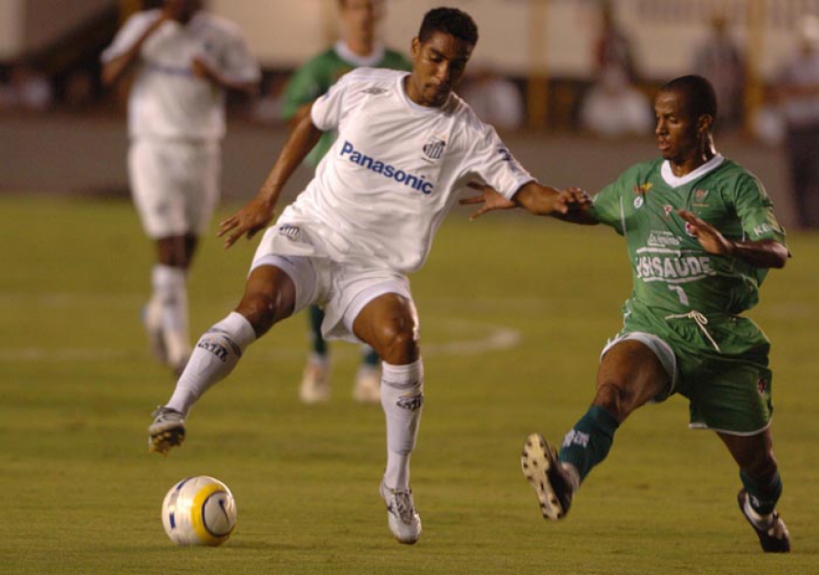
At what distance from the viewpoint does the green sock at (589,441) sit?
251 inches

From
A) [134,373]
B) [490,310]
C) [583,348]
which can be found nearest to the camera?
[134,373]

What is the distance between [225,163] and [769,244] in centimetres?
2019

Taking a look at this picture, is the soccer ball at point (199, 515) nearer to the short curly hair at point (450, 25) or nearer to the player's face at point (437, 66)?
the player's face at point (437, 66)

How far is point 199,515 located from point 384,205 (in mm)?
1596

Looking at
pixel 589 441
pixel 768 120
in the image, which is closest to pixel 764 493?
pixel 589 441

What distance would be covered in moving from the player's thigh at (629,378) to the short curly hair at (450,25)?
1.42 m

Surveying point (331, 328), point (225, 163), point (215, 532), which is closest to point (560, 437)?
point (331, 328)

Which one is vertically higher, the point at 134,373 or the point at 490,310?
the point at 134,373

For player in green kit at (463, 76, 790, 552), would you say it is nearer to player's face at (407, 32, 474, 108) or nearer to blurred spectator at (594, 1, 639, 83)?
player's face at (407, 32, 474, 108)

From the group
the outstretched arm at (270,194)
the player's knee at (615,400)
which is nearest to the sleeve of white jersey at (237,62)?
the outstretched arm at (270,194)

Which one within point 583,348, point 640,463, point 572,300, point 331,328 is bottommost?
point 572,300

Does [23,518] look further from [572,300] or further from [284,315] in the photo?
[572,300]

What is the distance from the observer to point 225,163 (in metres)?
26.2

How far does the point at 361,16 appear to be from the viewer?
1130 cm
